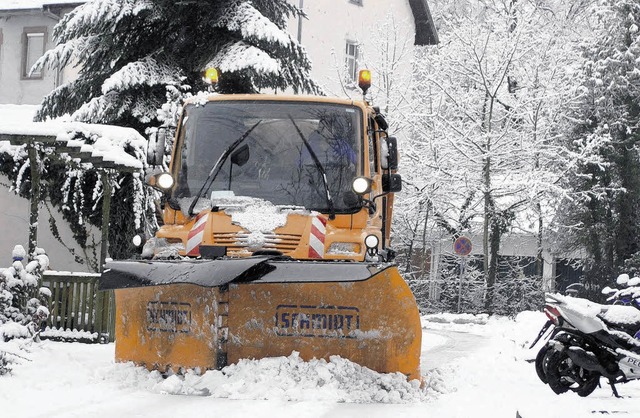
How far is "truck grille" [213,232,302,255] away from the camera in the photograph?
8.44 metres

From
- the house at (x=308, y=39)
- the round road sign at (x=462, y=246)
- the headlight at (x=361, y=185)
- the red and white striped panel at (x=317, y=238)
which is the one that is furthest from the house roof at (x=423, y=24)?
the red and white striped panel at (x=317, y=238)

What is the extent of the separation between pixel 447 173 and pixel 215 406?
23.7 meters

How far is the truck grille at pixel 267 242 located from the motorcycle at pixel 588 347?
9.82 feet

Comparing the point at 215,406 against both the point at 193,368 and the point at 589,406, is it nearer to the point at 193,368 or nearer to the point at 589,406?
the point at 193,368

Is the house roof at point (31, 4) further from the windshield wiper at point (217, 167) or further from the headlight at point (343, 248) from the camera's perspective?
the headlight at point (343, 248)

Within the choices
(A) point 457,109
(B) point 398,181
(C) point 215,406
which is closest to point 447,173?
(A) point 457,109

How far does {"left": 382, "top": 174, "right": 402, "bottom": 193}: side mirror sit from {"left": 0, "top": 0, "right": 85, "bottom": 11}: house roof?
68.2 ft

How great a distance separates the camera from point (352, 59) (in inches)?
1380

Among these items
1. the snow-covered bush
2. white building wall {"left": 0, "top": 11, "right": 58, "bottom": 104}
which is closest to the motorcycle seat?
the snow-covered bush

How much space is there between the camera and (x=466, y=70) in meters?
31.3

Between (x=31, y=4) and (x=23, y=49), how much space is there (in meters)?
1.73

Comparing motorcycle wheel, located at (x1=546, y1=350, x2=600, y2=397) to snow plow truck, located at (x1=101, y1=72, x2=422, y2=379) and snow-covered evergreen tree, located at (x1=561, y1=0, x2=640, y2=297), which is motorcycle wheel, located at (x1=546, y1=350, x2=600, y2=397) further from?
snow-covered evergreen tree, located at (x1=561, y1=0, x2=640, y2=297)

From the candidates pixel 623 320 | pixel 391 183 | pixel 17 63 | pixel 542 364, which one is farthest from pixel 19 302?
pixel 17 63

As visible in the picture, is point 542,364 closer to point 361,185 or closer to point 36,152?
point 361,185
